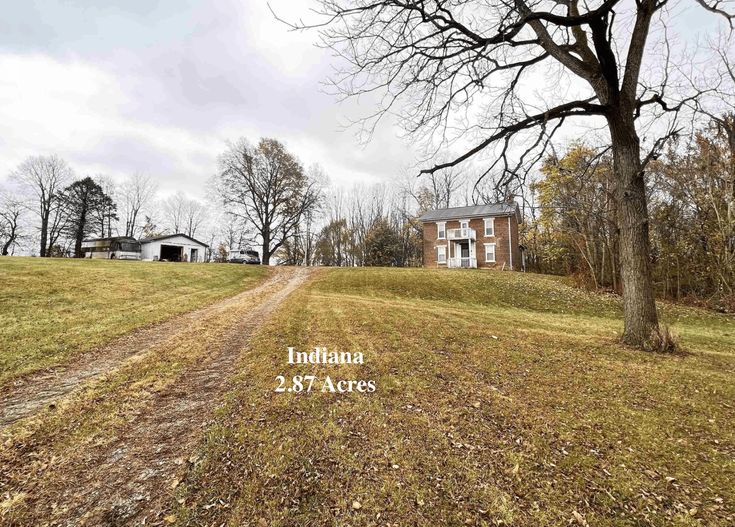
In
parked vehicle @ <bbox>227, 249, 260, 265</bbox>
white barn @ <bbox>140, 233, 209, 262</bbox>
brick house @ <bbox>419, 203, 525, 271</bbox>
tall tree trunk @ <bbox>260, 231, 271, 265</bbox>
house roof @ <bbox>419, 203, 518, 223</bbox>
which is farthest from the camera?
white barn @ <bbox>140, 233, 209, 262</bbox>

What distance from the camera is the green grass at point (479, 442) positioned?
233 centimetres

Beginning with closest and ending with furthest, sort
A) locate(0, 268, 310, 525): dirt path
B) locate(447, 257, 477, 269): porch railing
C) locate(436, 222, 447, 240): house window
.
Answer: locate(0, 268, 310, 525): dirt path
locate(447, 257, 477, 269): porch railing
locate(436, 222, 447, 240): house window

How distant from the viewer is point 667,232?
17844mm

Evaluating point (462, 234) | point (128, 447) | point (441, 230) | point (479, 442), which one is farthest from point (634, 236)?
point (441, 230)

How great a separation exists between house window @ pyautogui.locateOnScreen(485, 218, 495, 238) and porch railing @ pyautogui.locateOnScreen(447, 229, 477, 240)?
4.10ft

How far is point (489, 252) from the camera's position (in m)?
31.4

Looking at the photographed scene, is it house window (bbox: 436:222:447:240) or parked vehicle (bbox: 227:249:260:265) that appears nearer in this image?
house window (bbox: 436:222:447:240)

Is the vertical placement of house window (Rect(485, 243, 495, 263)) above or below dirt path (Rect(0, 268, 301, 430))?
above

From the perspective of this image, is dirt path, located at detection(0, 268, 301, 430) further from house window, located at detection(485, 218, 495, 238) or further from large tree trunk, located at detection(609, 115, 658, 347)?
house window, located at detection(485, 218, 495, 238)

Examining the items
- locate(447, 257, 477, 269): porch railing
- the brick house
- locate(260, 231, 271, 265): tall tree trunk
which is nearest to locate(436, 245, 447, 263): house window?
the brick house

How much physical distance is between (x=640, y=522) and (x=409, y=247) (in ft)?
141

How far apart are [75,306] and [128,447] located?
330 inches

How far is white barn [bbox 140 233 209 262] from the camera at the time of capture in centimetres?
3409

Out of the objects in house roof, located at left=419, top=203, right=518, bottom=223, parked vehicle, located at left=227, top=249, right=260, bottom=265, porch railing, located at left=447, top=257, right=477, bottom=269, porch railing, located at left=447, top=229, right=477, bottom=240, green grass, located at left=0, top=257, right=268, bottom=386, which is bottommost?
green grass, located at left=0, top=257, right=268, bottom=386
